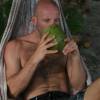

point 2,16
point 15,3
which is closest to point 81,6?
point 2,16

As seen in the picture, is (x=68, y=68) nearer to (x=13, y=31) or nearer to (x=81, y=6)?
(x=13, y=31)

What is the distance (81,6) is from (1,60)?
20.5ft

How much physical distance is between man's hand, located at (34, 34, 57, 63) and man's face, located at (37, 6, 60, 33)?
0.87 feet

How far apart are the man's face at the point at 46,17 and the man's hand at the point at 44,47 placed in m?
0.26

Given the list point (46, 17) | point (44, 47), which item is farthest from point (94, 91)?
point (46, 17)

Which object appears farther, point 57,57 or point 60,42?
point 57,57

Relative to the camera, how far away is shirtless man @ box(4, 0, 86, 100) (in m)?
3.74

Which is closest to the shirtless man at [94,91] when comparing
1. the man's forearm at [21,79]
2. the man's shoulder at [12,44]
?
the man's forearm at [21,79]

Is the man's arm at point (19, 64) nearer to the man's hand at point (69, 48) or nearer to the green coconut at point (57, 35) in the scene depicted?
the green coconut at point (57, 35)

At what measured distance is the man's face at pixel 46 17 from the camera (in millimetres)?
3875

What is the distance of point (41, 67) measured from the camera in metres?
4.00

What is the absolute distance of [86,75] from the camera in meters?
4.15

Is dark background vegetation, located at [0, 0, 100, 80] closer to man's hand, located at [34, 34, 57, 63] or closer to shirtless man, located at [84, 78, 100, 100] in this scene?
man's hand, located at [34, 34, 57, 63]

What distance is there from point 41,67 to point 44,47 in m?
0.44
